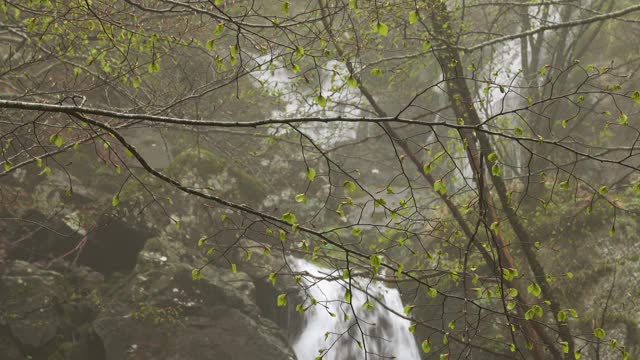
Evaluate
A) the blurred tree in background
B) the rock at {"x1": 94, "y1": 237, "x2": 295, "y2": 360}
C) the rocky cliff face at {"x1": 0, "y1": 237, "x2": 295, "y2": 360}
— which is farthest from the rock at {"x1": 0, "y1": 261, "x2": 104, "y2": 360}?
the blurred tree in background

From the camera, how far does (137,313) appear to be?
26.9 feet

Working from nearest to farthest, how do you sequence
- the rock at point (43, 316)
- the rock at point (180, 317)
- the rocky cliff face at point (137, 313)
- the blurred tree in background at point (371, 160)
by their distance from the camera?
the blurred tree in background at point (371, 160) < the rock at point (43, 316) < the rocky cliff face at point (137, 313) < the rock at point (180, 317)

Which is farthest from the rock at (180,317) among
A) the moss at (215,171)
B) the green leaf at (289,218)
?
the green leaf at (289,218)

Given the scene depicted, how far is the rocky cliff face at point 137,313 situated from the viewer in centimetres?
741

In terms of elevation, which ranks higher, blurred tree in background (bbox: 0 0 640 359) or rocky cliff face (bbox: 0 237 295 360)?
blurred tree in background (bbox: 0 0 640 359)

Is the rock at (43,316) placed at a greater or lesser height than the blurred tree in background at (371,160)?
lesser

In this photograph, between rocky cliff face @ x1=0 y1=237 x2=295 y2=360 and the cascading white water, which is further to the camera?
the cascading white water

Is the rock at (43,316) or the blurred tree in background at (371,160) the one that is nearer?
the blurred tree in background at (371,160)

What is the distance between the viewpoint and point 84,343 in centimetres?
778

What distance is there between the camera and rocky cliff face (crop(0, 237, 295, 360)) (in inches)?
292

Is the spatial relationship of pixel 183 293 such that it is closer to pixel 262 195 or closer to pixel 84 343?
pixel 84 343

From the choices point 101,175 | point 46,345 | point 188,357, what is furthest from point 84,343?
point 101,175

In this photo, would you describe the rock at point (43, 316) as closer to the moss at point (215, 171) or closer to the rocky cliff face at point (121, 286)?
the rocky cliff face at point (121, 286)

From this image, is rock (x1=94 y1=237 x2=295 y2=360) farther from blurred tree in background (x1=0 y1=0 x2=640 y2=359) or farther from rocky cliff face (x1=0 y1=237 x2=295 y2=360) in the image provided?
blurred tree in background (x1=0 y1=0 x2=640 y2=359)
